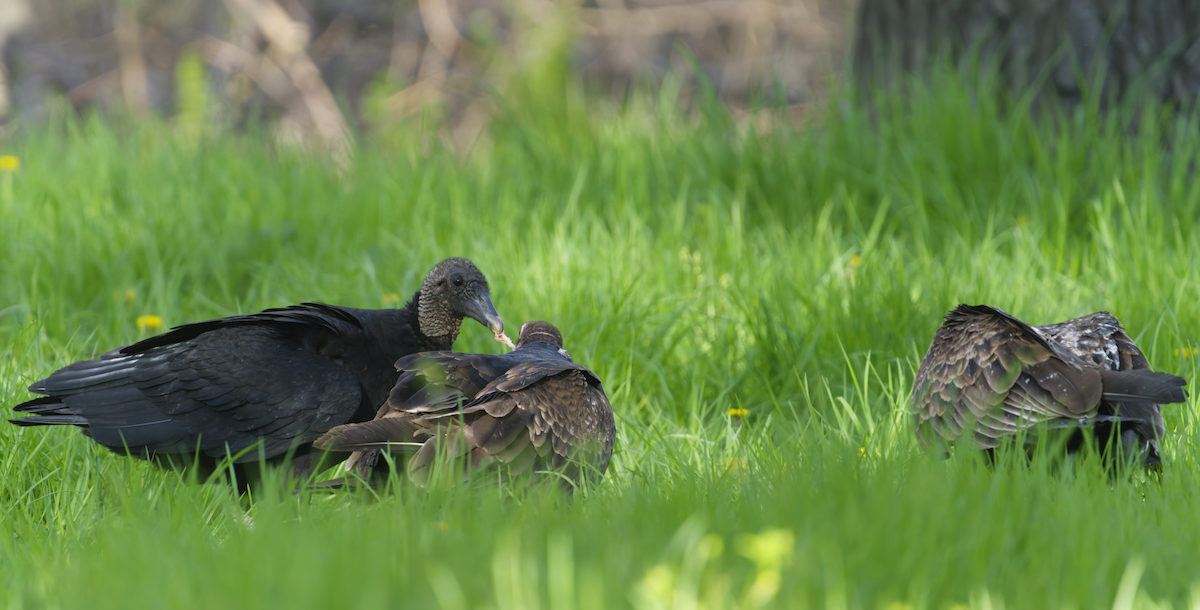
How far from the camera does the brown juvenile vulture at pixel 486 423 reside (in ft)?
8.29

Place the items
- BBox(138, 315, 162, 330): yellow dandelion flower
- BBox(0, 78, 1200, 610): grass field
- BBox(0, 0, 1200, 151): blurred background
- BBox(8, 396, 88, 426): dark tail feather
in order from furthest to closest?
BBox(0, 0, 1200, 151): blurred background < BBox(138, 315, 162, 330): yellow dandelion flower < BBox(8, 396, 88, 426): dark tail feather < BBox(0, 78, 1200, 610): grass field

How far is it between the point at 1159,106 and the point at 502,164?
3.20m

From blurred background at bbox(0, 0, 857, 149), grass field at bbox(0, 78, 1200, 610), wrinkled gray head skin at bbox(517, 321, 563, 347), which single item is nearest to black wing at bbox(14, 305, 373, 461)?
grass field at bbox(0, 78, 1200, 610)

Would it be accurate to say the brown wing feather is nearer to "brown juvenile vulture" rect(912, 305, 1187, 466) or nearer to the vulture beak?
"brown juvenile vulture" rect(912, 305, 1187, 466)

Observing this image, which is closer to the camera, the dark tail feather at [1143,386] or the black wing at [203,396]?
the dark tail feather at [1143,386]

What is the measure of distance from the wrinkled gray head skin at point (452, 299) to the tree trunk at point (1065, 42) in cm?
278

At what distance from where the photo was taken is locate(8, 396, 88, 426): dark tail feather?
2791 mm

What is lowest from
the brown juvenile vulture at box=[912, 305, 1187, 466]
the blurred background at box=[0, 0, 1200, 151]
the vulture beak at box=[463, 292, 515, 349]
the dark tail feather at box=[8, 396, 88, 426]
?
the brown juvenile vulture at box=[912, 305, 1187, 466]

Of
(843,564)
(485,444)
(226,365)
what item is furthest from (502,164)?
(843,564)

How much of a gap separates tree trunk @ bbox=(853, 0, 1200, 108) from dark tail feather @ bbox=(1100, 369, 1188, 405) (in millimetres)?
2449

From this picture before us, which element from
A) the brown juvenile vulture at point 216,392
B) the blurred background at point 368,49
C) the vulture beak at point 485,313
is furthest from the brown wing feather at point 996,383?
the blurred background at point 368,49

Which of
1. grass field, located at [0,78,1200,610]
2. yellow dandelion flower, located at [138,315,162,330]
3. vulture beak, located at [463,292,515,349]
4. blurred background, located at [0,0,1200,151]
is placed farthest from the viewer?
blurred background, located at [0,0,1200,151]

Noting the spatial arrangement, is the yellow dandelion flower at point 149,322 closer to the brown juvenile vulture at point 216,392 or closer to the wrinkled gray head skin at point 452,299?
the brown juvenile vulture at point 216,392

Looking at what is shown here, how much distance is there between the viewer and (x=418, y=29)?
10.1 meters
